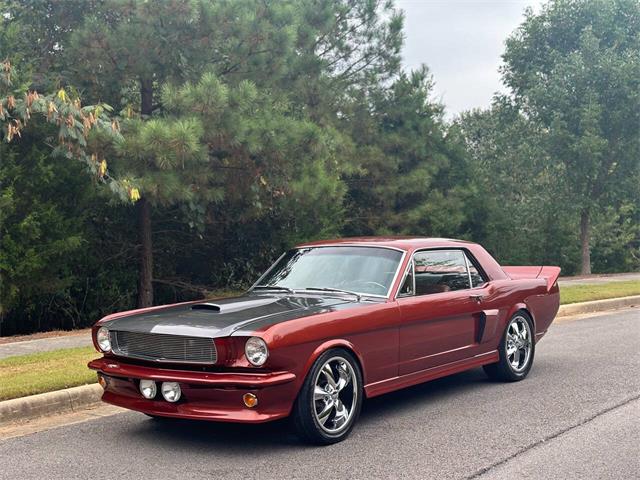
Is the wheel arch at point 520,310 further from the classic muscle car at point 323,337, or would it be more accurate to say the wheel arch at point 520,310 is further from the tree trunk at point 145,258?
the tree trunk at point 145,258

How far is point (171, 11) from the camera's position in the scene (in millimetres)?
13422

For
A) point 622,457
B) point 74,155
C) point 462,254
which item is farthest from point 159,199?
point 622,457

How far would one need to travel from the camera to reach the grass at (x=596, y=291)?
1524cm

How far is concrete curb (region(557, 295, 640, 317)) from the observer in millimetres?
13922

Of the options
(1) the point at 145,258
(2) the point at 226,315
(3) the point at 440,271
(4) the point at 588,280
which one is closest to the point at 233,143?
(1) the point at 145,258

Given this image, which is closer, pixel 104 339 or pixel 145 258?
pixel 104 339

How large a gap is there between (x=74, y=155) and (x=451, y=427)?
8.22 meters

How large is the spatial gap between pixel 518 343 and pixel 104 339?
3991 mm

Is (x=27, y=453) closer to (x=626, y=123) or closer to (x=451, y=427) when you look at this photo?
(x=451, y=427)

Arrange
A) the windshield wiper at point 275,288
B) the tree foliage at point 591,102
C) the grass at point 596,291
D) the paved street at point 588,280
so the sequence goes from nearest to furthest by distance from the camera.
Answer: the windshield wiper at point 275,288 → the grass at point 596,291 → the paved street at point 588,280 → the tree foliage at point 591,102

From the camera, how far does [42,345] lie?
9695 mm

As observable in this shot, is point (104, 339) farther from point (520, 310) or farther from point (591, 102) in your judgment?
point (591, 102)

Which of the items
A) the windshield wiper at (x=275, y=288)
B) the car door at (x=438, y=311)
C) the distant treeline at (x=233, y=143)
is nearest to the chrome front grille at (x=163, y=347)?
the windshield wiper at (x=275, y=288)

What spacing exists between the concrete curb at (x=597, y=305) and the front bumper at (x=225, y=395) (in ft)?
32.2
